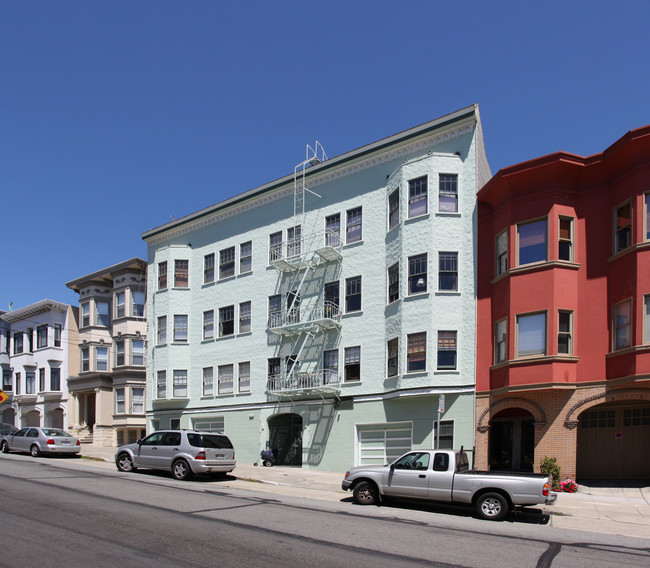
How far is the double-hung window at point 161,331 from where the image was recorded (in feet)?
110

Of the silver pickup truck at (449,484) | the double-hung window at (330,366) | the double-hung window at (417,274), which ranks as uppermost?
the double-hung window at (417,274)

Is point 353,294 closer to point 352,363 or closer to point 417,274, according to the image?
point 352,363

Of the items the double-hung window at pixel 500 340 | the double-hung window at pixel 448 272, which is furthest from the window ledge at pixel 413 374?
the double-hung window at pixel 448 272

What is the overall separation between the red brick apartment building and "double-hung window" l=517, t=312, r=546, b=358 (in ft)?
0.11

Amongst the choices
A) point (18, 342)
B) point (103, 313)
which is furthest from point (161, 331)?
point (18, 342)

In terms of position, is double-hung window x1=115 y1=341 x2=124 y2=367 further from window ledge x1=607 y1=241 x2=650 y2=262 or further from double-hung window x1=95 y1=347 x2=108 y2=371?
window ledge x1=607 y1=241 x2=650 y2=262

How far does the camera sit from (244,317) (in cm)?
3067

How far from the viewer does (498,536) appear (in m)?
12.0

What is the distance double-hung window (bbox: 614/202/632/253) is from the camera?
19816mm

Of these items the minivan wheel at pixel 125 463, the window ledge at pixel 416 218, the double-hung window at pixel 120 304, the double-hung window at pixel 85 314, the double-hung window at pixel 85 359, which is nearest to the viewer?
the minivan wheel at pixel 125 463

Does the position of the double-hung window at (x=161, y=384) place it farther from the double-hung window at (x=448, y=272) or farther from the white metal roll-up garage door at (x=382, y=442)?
the double-hung window at (x=448, y=272)

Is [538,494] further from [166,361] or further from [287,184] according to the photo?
[166,361]

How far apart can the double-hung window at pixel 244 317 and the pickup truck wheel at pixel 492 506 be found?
58.4ft

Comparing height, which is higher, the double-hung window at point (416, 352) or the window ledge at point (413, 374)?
the double-hung window at point (416, 352)
